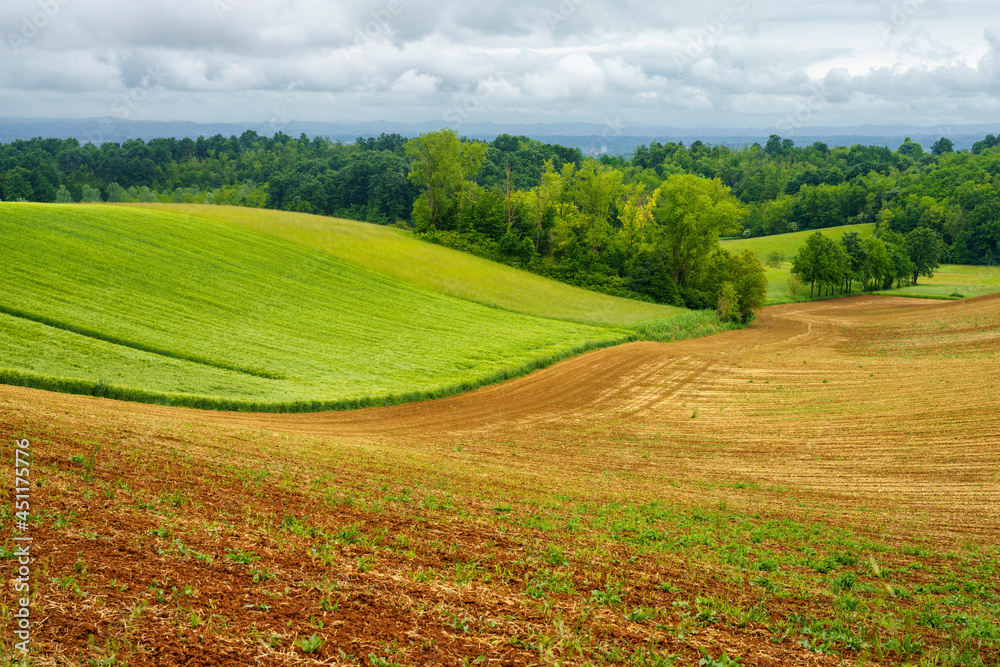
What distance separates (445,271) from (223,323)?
96.7 ft

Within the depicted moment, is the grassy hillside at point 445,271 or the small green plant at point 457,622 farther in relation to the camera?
the grassy hillside at point 445,271

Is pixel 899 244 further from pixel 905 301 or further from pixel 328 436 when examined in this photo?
pixel 328 436

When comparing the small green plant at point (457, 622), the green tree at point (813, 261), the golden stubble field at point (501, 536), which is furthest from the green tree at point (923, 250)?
the small green plant at point (457, 622)

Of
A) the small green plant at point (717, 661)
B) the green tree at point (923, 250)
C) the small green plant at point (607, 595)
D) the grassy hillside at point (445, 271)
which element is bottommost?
the small green plant at point (607, 595)

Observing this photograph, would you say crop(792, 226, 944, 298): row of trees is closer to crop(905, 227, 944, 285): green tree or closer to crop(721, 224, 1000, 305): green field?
crop(905, 227, 944, 285): green tree

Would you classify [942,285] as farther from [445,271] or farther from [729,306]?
[445,271]

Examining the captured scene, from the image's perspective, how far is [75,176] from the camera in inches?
5561

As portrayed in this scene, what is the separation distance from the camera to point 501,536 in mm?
12508

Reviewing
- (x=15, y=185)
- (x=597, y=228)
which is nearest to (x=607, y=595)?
(x=597, y=228)

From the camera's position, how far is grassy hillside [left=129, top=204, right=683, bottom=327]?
5638 centimetres

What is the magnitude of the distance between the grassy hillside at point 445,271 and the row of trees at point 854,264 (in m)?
28.0

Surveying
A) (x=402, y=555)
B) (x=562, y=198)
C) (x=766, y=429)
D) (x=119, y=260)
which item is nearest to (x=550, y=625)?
(x=402, y=555)

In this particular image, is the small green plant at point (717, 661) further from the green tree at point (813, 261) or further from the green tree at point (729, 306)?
the green tree at point (813, 261)

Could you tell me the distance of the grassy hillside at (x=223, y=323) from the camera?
26.0 meters
